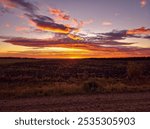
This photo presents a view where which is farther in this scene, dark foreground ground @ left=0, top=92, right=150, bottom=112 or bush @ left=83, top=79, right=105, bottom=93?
bush @ left=83, top=79, right=105, bottom=93

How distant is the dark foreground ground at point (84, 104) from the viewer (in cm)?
1137

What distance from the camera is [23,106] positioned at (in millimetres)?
12141

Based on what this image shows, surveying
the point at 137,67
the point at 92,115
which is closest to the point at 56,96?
the point at 92,115

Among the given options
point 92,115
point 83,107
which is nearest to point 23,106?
point 83,107

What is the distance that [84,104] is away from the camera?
12391mm

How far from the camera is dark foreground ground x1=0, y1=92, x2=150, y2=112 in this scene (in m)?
11.4

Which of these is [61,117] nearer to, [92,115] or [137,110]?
[92,115]

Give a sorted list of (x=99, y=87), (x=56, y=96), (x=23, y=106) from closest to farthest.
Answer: (x=23, y=106), (x=56, y=96), (x=99, y=87)

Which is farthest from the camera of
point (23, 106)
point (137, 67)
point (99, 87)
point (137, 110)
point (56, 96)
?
point (137, 67)

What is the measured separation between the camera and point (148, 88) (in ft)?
59.0

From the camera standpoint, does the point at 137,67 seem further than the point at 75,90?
Yes

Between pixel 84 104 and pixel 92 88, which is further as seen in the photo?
pixel 92 88

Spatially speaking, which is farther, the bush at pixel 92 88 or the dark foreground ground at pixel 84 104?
the bush at pixel 92 88

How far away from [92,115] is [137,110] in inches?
75.4
